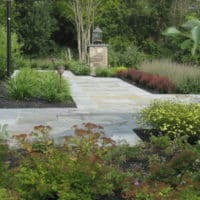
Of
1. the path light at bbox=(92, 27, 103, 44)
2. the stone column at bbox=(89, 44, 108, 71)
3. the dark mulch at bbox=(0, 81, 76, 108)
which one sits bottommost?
the dark mulch at bbox=(0, 81, 76, 108)

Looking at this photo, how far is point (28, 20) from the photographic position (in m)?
30.6

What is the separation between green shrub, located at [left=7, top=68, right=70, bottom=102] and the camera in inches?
405

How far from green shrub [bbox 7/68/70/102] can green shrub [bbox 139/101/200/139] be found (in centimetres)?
385

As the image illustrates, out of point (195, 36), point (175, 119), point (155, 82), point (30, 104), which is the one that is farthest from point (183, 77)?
point (195, 36)

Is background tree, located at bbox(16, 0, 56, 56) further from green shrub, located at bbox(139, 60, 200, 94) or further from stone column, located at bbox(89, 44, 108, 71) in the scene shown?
green shrub, located at bbox(139, 60, 200, 94)

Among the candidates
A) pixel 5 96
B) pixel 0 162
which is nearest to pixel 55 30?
pixel 5 96

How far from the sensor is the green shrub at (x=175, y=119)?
6.27 metres

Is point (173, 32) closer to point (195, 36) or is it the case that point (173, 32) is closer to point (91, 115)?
point (195, 36)

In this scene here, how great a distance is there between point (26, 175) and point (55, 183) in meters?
0.24

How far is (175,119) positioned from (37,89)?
4.96 m

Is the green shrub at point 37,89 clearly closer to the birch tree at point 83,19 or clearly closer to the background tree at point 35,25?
the birch tree at point 83,19

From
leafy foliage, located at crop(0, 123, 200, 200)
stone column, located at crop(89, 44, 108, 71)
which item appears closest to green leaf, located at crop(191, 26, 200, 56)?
leafy foliage, located at crop(0, 123, 200, 200)

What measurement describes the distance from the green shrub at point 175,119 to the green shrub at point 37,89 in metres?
3.85

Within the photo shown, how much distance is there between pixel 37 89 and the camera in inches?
420
